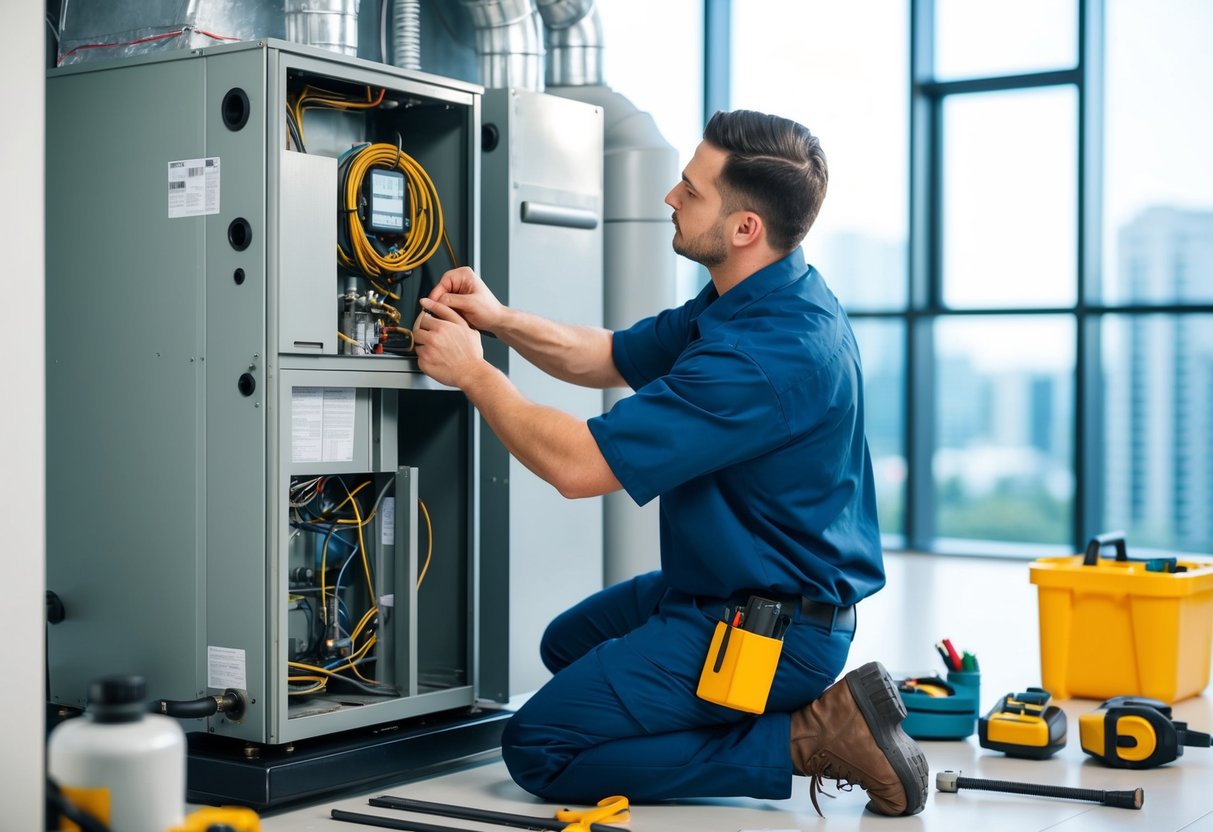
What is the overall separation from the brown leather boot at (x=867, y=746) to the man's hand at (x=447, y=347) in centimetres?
87

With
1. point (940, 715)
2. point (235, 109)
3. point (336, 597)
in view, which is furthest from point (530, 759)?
point (235, 109)

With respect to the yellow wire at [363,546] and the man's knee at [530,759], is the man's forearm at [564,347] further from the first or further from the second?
the man's knee at [530,759]

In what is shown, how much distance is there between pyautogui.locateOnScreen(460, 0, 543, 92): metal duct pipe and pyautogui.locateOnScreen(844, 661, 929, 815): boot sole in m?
1.64

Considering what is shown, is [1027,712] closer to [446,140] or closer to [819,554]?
[819,554]

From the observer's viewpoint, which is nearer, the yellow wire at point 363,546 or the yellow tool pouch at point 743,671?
the yellow tool pouch at point 743,671

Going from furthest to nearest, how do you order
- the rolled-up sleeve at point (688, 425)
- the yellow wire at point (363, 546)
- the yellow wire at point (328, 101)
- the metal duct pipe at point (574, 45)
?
1. the metal duct pipe at point (574, 45)
2. the yellow wire at point (363, 546)
3. the yellow wire at point (328, 101)
4. the rolled-up sleeve at point (688, 425)

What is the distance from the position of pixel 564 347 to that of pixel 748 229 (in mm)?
507

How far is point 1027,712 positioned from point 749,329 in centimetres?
109

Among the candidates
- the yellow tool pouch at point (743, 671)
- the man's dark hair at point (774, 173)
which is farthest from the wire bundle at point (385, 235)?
the yellow tool pouch at point (743, 671)

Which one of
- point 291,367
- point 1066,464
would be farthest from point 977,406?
point 291,367

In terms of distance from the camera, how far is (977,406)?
6520 mm

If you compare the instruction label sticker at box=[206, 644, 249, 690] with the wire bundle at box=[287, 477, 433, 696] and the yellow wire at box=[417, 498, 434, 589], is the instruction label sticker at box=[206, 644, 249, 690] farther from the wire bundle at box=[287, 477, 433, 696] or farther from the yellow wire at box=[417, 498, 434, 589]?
the yellow wire at box=[417, 498, 434, 589]

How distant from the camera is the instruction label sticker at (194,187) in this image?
8.25 feet

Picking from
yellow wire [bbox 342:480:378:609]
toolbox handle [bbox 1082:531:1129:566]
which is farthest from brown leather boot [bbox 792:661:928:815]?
toolbox handle [bbox 1082:531:1129:566]
